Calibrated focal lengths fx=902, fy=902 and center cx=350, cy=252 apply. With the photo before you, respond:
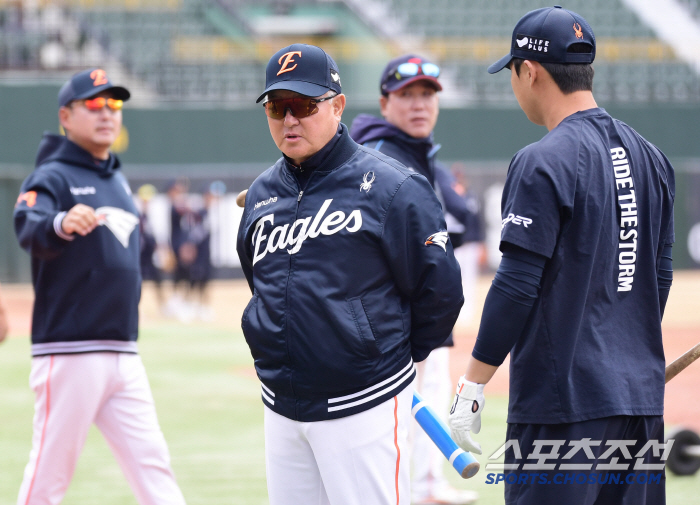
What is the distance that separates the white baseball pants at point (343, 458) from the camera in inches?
122

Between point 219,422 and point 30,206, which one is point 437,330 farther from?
point 219,422

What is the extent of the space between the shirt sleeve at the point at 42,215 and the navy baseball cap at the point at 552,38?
2.26 metres

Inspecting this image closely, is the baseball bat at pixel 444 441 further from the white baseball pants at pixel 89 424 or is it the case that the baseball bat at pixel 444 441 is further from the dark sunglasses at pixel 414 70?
the dark sunglasses at pixel 414 70

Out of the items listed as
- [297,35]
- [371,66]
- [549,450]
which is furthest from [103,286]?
[297,35]

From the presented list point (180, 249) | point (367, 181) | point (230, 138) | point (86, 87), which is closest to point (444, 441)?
point (367, 181)

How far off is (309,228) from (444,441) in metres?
0.87

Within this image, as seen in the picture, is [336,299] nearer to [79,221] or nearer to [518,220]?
[518,220]

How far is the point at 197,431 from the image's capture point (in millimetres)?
7473

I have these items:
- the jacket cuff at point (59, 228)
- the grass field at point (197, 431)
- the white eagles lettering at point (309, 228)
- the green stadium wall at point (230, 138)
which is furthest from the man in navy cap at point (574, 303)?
the green stadium wall at point (230, 138)

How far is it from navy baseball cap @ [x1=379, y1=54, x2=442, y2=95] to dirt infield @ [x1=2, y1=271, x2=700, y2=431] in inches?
121

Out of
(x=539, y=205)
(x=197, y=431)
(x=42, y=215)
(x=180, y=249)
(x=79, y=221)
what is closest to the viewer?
(x=539, y=205)

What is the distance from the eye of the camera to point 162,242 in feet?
70.0

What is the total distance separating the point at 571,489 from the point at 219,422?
17.3 ft

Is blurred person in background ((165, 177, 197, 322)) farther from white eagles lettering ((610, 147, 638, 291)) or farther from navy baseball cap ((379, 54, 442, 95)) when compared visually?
white eagles lettering ((610, 147, 638, 291))
